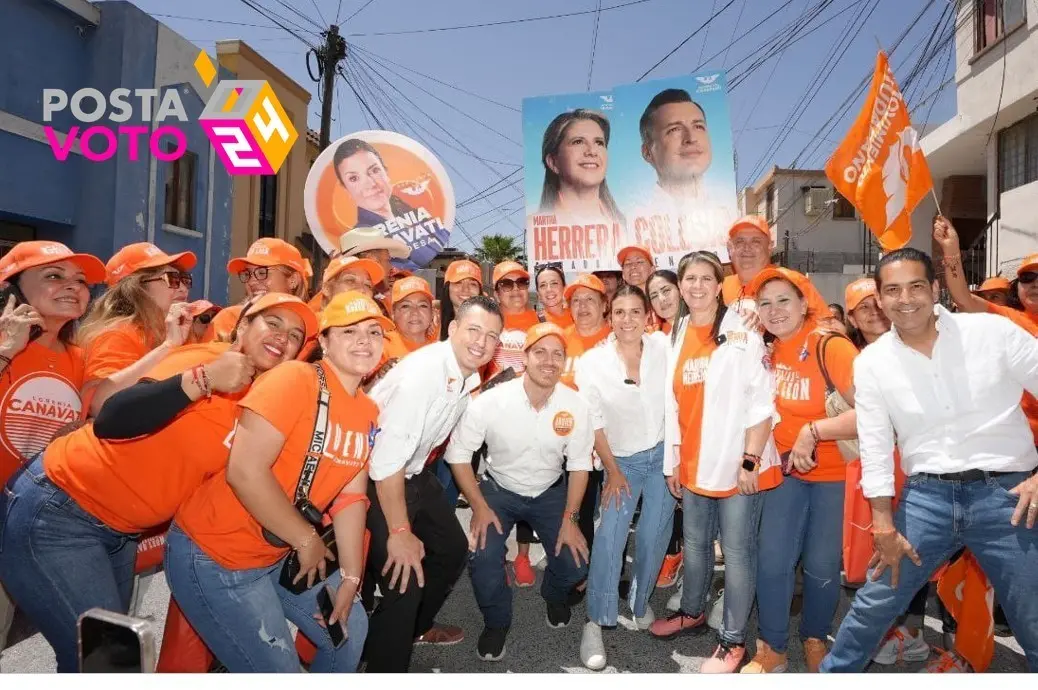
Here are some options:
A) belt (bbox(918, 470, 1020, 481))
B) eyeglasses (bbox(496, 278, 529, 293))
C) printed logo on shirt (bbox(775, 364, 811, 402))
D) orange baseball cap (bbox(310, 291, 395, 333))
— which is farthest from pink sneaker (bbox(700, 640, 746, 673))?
eyeglasses (bbox(496, 278, 529, 293))

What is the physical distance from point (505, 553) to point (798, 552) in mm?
1640

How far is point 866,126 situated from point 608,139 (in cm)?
277

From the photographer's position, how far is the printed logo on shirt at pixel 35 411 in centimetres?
279

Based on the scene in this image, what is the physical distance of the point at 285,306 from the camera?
2.54 meters

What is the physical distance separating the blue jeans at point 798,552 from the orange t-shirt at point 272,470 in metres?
2.34

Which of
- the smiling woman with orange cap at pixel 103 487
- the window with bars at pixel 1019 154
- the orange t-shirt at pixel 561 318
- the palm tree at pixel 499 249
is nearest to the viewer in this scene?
the smiling woman with orange cap at pixel 103 487

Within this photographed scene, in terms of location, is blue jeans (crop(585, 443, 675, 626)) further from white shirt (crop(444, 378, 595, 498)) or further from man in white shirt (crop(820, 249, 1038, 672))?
man in white shirt (crop(820, 249, 1038, 672))

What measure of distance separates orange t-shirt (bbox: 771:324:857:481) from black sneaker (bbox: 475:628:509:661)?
1923 mm

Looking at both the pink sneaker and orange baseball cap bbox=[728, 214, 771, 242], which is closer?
the pink sneaker

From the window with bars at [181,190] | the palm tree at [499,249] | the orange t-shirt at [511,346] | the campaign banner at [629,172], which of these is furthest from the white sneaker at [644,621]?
the palm tree at [499,249]

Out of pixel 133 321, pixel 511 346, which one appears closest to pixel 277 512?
pixel 133 321

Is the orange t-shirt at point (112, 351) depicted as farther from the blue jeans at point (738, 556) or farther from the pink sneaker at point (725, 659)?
the pink sneaker at point (725, 659)

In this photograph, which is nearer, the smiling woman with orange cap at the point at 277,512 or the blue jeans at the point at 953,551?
the smiling woman with orange cap at the point at 277,512

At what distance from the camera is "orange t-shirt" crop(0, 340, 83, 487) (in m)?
2.79
